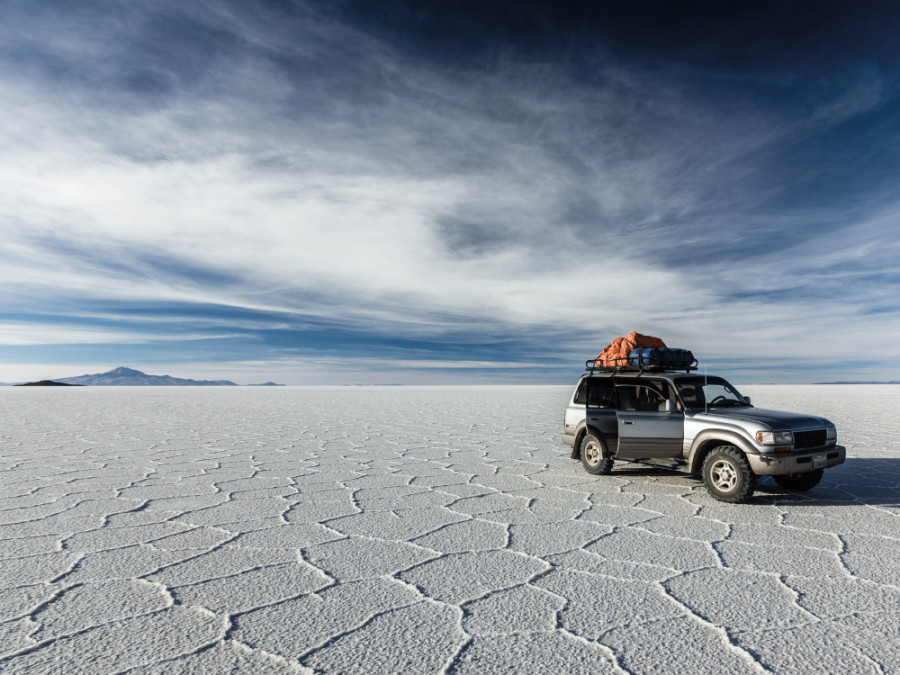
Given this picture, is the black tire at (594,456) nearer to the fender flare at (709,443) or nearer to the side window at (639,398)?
the side window at (639,398)

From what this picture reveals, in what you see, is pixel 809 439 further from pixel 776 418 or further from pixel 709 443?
pixel 709 443

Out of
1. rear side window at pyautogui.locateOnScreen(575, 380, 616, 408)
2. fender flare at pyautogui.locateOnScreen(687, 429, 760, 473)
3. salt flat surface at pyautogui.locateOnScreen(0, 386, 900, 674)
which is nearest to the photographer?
salt flat surface at pyautogui.locateOnScreen(0, 386, 900, 674)

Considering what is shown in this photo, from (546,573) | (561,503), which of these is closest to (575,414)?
(561,503)

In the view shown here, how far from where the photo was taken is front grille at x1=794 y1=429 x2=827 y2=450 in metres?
6.48

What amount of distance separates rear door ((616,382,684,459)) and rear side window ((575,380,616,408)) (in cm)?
58

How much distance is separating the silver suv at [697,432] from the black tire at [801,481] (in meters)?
0.01

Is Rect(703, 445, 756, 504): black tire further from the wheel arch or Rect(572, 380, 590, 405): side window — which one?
Answer: Rect(572, 380, 590, 405): side window

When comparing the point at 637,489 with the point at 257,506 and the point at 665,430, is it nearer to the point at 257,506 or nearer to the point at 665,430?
the point at 665,430

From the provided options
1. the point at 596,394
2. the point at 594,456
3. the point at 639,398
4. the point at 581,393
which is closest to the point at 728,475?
the point at 639,398

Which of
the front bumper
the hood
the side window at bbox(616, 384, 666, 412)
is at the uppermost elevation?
the side window at bbox(616, 384, 666, 412)

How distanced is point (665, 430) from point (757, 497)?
1.29 metres

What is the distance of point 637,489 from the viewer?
24.2 feet

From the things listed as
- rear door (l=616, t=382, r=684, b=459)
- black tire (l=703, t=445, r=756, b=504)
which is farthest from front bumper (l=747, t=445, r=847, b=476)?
rear door (l=616, t=382, r=684, b=459)

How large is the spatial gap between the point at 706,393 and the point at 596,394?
62.1 inches
